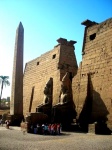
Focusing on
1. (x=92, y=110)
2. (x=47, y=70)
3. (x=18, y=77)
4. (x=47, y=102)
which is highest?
(x=47, y=70)

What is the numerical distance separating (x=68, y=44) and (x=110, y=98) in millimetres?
8874

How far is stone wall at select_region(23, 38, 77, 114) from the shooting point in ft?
61.8

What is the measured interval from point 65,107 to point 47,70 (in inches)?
266

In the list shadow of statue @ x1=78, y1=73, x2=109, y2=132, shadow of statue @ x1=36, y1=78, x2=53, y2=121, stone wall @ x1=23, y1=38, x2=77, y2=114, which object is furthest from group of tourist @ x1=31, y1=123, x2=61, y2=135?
stone wall @ x1=23, y1=38, x2=77, y2=114

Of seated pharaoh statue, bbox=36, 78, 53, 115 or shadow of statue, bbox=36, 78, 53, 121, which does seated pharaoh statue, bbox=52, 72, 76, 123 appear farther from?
seated pharaoh statue, bbox=36, 78, 53, 115

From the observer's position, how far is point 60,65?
18953 millimetres

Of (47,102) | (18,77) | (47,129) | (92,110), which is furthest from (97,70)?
(18,77)

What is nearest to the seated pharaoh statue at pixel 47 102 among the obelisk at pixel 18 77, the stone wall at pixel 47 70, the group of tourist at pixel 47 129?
the stone wall at pixel 47 70

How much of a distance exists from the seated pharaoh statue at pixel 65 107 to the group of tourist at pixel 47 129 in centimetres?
210

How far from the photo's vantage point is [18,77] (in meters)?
18.7

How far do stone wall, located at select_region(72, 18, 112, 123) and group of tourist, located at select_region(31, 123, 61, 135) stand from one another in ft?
8.89

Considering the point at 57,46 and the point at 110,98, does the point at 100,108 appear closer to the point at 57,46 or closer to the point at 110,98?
the point at 110,98

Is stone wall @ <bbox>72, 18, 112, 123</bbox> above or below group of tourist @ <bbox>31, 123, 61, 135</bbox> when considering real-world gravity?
above

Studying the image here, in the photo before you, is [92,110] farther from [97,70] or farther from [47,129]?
[47,129]
